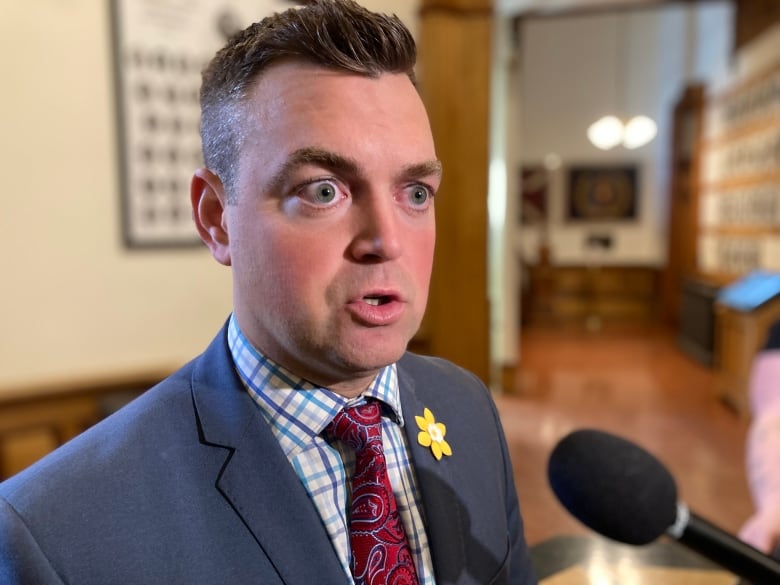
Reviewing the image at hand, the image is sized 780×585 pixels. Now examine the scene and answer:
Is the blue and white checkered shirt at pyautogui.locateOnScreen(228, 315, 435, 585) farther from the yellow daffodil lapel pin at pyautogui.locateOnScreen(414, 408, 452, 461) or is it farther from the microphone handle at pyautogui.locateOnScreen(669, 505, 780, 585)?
the microphone handle at pyautogui.locateOnScreen(669, 505, 780, 585)

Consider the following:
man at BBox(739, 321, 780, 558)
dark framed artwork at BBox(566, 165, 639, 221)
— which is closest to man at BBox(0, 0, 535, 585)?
man at BBox(739, 321, 780, 558)

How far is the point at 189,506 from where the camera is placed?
646 millimetres

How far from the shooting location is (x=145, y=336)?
7.59 feet

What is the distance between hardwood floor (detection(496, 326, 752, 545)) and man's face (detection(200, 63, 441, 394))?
156 centimetres

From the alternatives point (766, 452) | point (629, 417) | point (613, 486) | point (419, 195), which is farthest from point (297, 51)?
point (629, 417)

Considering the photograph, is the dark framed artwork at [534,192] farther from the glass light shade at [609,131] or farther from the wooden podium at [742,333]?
the wooden podium at [742,333]

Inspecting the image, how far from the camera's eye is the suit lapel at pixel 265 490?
2.16 feet

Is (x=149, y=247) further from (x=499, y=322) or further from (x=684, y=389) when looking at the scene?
(x=684, y=389)

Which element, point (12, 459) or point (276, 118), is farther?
point (12, 459)

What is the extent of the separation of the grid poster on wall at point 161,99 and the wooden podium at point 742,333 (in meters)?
3.51

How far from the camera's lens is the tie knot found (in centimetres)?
72

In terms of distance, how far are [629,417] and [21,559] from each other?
4345 mm

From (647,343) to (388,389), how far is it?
23.5ft

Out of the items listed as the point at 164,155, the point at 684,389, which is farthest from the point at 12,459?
the point at 684,389
